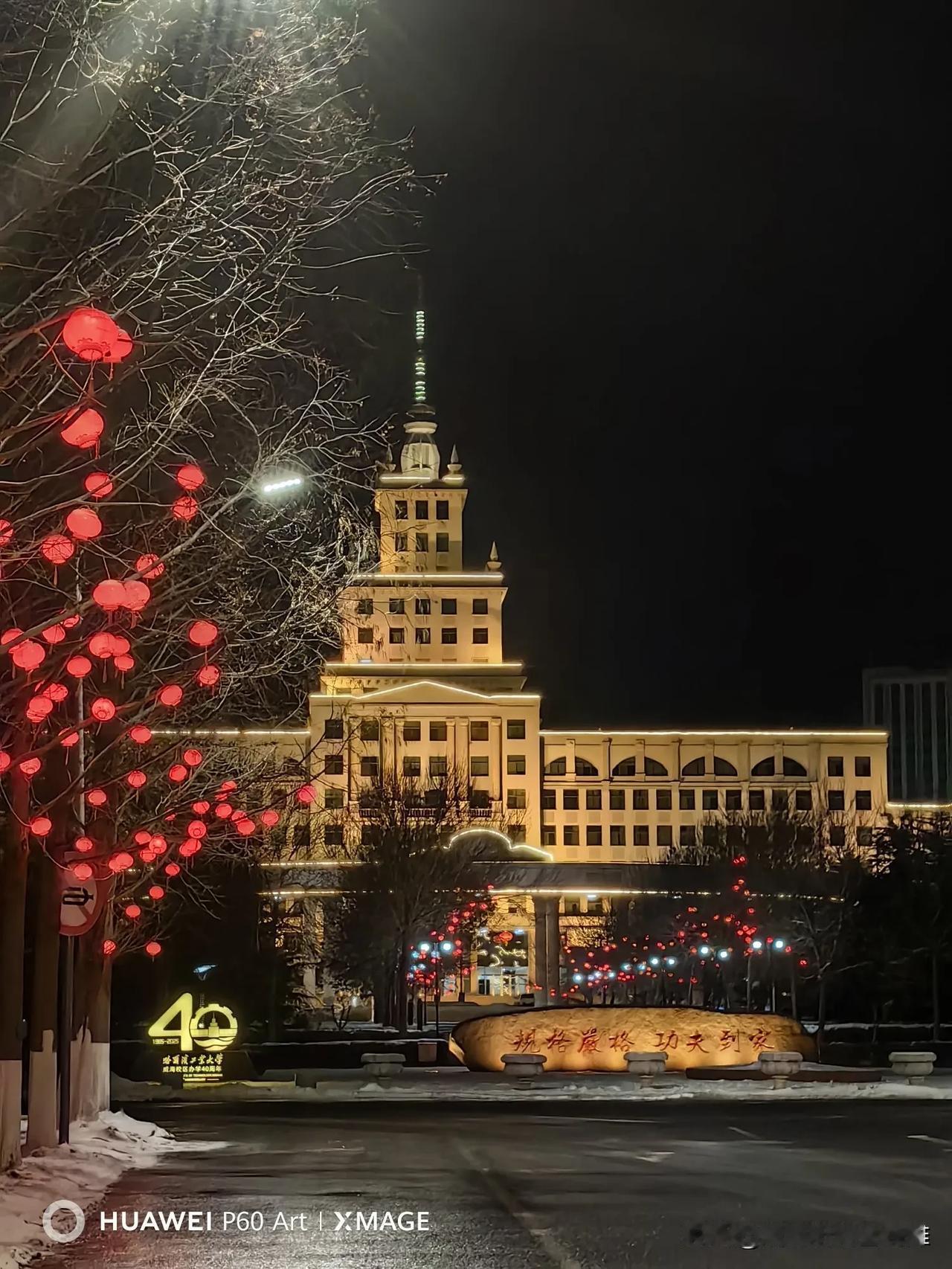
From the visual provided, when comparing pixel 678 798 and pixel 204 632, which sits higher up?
pixel 678 798

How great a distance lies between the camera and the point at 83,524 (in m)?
10.8

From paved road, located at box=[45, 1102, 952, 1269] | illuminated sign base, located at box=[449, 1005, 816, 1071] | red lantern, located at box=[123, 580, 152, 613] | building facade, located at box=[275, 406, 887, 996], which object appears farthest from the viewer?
building facade, located at box=[275, 406, 887, 996]

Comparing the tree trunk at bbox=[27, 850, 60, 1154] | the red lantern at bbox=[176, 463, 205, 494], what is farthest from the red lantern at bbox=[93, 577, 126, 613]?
the tree trunk at bbox=[27, 850, 60, 1154]

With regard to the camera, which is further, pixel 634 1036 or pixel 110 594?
pixel 634 1036

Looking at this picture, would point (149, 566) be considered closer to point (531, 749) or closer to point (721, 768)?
point (531, 749)

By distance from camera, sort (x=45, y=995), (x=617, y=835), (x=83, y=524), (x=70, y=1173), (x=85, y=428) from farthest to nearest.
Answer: (x=617, y=835) → (x=45, y=995) → (x=70, y=1173) → (x=83, y=524) → (x=85, y=428)

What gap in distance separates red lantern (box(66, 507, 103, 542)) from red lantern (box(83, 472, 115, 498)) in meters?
0.22

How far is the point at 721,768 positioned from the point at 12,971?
108 m

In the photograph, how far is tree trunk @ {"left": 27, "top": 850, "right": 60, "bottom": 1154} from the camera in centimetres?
1653

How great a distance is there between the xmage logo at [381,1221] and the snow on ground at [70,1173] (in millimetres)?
1875

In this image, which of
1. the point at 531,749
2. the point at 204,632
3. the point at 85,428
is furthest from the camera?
the point at 531,749


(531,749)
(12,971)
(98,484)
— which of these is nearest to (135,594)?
(98,484)

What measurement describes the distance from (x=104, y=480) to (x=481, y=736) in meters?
105

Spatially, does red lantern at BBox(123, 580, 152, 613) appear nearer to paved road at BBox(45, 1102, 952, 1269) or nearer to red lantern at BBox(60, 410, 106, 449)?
red lantern at BBox(60, 410, 106, 449)
